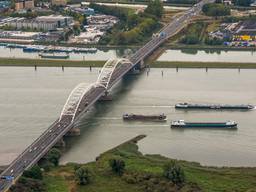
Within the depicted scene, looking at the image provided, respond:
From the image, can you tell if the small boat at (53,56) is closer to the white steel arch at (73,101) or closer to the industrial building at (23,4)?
the white steel arch at (73,101)

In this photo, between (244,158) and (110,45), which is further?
(110,45)

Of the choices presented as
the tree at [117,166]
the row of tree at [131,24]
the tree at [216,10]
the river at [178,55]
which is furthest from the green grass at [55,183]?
the tree at [216,10]

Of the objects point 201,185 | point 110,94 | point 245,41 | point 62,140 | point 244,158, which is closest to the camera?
point 201,185

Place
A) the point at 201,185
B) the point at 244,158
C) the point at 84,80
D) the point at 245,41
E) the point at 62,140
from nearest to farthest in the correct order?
the point at 201,185 → the point at 244,158 → the point at 62,140 → the point at 84,80 → the point at 245,41

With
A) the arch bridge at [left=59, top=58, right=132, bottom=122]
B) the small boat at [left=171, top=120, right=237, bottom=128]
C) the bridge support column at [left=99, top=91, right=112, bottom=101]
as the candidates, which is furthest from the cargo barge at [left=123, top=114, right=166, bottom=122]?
the bridge support column at [left=99, top=91, right=112, bottom=101]

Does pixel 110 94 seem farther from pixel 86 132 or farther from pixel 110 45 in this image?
pixel 110 45

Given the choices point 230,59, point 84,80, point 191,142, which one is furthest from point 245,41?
point 191,142

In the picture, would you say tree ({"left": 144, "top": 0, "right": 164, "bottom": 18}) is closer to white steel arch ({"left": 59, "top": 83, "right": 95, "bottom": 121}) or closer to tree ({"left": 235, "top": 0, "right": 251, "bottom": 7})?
tree ({"left": 235, "top": 0, "right": 251, "bottom": 7})

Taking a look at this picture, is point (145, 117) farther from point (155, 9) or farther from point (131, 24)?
point (155, 9)
